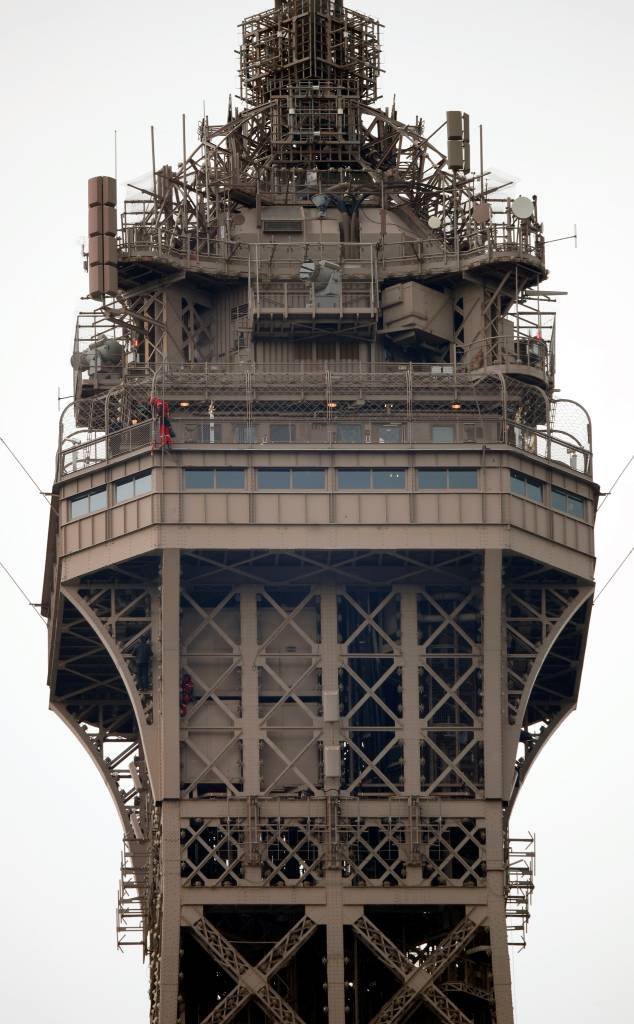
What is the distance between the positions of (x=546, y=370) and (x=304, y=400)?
12137 millimetres

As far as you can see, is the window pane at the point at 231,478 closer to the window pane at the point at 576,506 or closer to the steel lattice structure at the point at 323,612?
the steel lattice structure at the point at 323,612

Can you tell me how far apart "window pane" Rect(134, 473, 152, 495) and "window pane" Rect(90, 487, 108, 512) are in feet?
5.66

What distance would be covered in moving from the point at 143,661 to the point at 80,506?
261 inches

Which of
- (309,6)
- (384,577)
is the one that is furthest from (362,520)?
(309,6)

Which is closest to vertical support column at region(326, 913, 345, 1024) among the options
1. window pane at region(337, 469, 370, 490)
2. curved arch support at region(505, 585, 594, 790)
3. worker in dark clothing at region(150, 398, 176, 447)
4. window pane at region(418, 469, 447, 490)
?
curved arch support at region(505, 585, 594, 790)

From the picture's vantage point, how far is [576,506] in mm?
143250

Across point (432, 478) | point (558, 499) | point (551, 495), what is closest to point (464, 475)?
point (432, 478)

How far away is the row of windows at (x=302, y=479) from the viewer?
456 feet

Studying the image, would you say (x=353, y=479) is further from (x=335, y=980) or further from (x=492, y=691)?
(x=335, y=980)

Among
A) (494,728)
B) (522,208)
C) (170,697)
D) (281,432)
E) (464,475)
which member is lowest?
(494,728)

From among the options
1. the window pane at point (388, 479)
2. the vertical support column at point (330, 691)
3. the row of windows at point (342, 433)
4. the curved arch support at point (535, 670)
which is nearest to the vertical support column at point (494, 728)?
the curved arch support at point (535, 670)

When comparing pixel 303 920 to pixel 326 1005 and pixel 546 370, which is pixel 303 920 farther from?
pixel 546 370

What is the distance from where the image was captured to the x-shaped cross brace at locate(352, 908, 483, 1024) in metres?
139

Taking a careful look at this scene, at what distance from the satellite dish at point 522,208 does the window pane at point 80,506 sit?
21.7m
